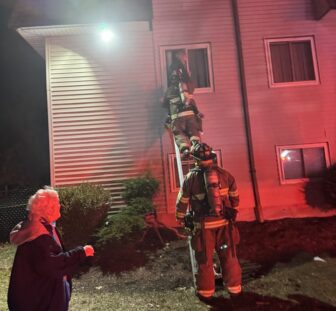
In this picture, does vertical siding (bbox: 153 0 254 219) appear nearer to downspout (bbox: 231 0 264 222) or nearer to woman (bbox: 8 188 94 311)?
downspout (bbox: 231 0 264 222)

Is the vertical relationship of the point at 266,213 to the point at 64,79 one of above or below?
below

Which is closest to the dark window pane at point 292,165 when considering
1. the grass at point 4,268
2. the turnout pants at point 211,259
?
the turnout pants at point 211,259

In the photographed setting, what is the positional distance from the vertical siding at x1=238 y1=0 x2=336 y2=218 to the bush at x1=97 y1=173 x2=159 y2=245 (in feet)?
9.96

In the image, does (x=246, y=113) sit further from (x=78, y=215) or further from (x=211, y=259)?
(x=211, y=259)

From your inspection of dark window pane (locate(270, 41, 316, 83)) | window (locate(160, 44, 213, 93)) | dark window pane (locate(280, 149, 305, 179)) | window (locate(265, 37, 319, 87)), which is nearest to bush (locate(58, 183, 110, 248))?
window (locate(160, 44, 213, 93))

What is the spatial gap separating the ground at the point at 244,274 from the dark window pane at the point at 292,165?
1.51 metres

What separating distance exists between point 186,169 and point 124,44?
3824 millimetres

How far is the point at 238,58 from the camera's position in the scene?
31.2 ft

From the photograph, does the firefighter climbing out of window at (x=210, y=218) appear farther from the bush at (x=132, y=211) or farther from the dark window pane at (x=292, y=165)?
the dark window pane at (x=292, y=165)

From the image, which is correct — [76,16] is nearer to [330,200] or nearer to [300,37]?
[300,37]

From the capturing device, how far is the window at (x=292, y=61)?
961cm

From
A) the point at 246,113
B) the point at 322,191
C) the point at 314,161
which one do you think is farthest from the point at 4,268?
the point at 314,161

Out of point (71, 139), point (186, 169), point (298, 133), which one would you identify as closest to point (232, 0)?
point (298, 133)

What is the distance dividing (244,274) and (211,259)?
153 centimetres
